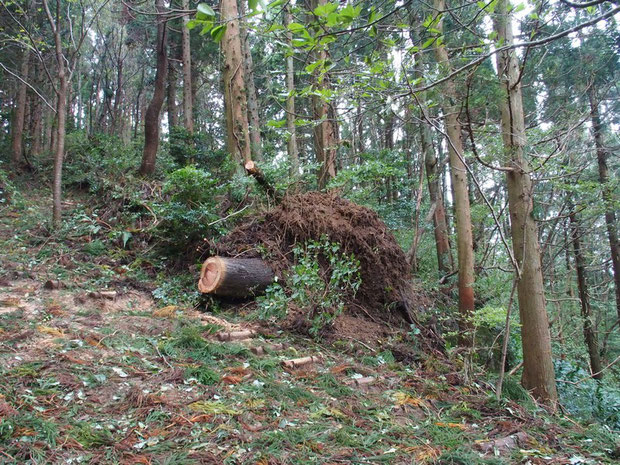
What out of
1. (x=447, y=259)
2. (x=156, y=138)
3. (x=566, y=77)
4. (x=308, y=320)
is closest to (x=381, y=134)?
(x=566, y=77)

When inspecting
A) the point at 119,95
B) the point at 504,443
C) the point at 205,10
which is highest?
the point at 119,95

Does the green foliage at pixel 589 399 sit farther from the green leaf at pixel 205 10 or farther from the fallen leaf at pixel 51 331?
the green leaf at pixel 205 10

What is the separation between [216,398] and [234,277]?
2.52 meters

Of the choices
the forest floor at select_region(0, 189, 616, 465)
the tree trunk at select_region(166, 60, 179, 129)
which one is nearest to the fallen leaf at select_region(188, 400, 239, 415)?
the forest floor at select_region(0, 189, 616, 465)

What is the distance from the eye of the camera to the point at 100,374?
3379 millimetres

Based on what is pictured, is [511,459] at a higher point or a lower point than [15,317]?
lower

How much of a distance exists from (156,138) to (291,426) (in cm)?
880

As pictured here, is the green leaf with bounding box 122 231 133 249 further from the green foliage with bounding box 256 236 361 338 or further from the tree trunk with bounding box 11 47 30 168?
the tree trunk with bounding box 11 47 30 168

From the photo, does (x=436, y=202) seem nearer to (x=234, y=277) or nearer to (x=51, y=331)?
(x=234, y=277)

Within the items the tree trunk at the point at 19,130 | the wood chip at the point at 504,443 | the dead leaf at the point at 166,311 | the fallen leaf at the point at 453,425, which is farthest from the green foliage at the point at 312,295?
the tree trunk at the point at 19,130

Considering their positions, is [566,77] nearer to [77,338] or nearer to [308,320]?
[308,320]

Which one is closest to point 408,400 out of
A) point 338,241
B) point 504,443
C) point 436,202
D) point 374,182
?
point 504,443

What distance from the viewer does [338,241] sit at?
6.52 metres

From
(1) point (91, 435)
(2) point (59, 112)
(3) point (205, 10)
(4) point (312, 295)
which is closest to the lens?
(3) point (205, 10)
